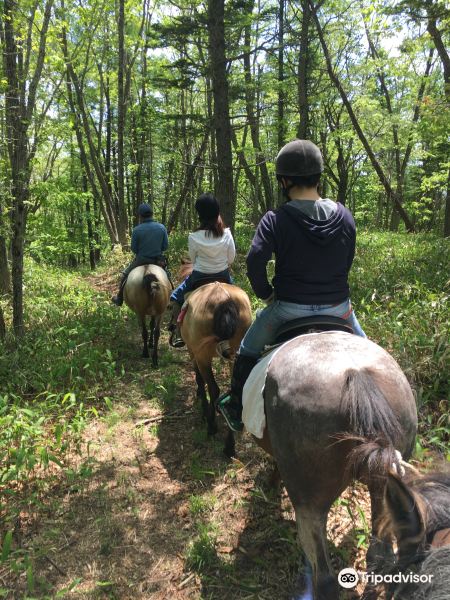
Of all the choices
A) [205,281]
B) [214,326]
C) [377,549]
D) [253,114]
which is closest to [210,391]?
[214,326]

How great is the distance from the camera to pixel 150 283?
6.77 meters

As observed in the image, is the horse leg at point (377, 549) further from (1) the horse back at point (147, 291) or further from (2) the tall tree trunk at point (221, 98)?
(2) the tall tree trunk at point (221, 98)

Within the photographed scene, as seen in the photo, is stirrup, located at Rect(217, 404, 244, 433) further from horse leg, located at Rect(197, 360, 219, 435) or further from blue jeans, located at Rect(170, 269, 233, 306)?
blue jeans, located at Rect(170, 269, 233, 306)

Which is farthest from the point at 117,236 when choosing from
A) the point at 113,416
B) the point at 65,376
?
the point at 113,416

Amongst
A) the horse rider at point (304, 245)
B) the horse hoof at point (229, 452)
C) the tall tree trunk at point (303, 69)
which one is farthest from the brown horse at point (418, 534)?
the tall tree trunk at point (303, 69)

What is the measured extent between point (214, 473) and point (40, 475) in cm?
168

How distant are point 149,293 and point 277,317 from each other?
443 centimetres

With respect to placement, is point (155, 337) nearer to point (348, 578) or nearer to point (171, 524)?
point (171, 524)

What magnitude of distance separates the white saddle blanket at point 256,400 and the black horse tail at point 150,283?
445 centimetres

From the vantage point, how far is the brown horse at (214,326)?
410 centimetres

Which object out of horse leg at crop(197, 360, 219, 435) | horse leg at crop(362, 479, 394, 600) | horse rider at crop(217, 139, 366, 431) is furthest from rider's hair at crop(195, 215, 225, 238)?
horse leg at crop(362, 479, 394, 600)

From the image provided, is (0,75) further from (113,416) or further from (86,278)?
(86,278)

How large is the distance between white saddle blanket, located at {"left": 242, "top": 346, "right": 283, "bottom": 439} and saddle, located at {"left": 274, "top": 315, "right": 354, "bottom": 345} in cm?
24

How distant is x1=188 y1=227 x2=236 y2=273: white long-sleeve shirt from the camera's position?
494 centimetres
